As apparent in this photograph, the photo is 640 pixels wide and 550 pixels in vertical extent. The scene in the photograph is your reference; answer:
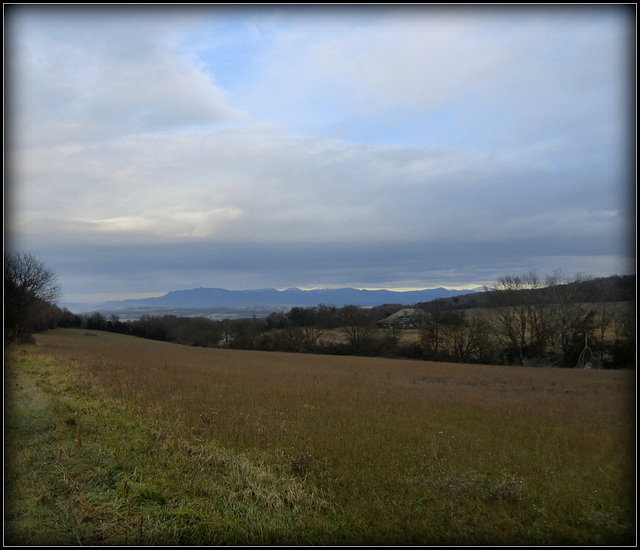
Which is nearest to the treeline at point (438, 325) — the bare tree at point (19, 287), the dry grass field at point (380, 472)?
the bare tree at point (19, 287)

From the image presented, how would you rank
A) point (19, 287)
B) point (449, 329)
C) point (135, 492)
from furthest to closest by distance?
point (449, 329)
point (19, 287)
point (135, 492)

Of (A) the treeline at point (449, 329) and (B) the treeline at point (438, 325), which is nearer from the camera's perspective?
(B) the treeline at point (438, 325)

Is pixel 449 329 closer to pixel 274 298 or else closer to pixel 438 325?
pixel 438 325

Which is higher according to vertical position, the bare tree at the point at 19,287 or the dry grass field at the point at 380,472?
the bare tree at the point at 19,287

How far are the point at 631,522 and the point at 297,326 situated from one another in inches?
1996

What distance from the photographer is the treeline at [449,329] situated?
21531 millimetres

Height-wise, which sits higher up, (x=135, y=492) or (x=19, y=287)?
(x=19, y=287)

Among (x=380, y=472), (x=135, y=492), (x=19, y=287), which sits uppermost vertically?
(x=19, y=287)

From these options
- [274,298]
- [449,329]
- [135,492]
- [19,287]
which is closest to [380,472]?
[135,492]

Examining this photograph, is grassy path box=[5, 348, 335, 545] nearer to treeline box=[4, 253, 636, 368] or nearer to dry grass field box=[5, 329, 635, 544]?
dry grass field box=[5, 329, 635, 544]

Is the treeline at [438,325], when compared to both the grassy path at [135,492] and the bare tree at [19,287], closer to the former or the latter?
the bare tree at [19,287]

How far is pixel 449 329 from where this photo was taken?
41.8 meters

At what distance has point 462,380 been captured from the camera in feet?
61.7

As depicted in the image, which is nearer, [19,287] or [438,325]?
[19,287]
